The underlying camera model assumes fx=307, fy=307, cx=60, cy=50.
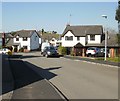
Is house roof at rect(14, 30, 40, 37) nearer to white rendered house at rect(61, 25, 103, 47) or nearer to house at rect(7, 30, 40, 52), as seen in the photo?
house at rect(7, 30, 40, 52)

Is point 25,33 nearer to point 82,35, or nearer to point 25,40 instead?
point 25,40

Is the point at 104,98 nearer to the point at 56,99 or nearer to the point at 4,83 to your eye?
the point at 56,99

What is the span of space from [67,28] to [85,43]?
685 centimetres

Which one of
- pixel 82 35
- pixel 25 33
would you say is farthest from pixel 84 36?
pixel 25 33

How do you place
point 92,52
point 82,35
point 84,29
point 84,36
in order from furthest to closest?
point 84,29 < point 82,35 < point 84,36 < point 92,52

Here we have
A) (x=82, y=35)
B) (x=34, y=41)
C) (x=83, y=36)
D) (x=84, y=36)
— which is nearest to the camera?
(x=84, y=36)

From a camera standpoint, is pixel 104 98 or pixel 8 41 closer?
pixel 104 98

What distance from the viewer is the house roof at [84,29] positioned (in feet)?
229

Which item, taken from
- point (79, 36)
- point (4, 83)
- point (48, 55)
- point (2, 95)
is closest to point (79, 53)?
point (48, 55)

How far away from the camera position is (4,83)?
15867 mm

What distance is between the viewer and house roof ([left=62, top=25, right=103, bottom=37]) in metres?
69.9

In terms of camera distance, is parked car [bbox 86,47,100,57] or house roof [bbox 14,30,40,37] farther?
house roof [bbox 14,30,40,37]

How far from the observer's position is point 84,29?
72.8 meters

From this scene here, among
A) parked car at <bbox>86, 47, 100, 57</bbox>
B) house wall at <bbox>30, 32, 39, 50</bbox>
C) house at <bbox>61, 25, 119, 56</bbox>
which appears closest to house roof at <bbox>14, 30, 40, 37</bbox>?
house wall at <bbox>30, 32, 39, 50</bbox>
